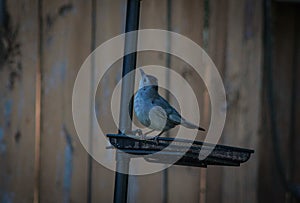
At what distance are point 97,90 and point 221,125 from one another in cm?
40

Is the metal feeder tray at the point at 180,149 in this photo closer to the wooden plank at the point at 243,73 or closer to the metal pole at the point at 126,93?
the metal pole at the point at 126,93

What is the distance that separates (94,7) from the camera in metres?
1.58

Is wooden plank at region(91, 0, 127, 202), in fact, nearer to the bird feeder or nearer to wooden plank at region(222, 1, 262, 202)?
wooden plank at region(222, 1, 262, 202)

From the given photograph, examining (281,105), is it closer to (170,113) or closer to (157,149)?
(170,113)

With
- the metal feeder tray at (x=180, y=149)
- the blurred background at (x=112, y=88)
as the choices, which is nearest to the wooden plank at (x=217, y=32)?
the blurred background at (x=112, y=88)

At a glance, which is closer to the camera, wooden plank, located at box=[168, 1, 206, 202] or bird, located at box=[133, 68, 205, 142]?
bird, located at box=[133, 68, 205, 142]

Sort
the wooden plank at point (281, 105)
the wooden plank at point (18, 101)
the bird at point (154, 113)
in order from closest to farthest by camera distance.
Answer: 1. the bird at point (154, 113)
2. the wooden plank at point (18, 101)
3. the wooden plank at point (281, 105)

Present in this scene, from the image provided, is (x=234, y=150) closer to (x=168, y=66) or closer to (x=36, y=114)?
(x=168, y=66)

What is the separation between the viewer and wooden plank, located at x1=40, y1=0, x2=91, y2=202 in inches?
61.7

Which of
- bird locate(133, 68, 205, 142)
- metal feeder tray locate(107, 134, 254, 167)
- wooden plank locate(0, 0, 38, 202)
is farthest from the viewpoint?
wooden plank locate(0, 0, 38, 202)

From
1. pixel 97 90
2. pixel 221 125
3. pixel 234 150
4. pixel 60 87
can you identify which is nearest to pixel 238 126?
pixel 221 125

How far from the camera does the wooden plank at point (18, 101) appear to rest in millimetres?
1548

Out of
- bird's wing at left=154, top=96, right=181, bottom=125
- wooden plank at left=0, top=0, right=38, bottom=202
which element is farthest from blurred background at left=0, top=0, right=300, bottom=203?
bird's wing at left=154, top=96, right=181, bottom=125

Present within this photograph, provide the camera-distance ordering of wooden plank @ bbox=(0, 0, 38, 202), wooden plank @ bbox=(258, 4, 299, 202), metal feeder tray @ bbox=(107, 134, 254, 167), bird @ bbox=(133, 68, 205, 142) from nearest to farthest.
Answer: metal feeder tray @ bbox=(107, 134, 254, 167)
bird @ bbox=(133, 68, 205, 142)
wooden plank @ bbox=(0, 0, 38, 202)
wooden plank @ bbox=(258, 4, 299, 202)
